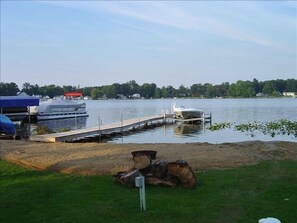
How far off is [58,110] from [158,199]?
59.1 metres

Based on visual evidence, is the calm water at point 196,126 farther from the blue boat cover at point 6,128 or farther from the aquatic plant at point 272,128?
the blue boat cover at point 6,128

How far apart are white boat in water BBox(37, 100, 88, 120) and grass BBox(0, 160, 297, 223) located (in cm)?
5295

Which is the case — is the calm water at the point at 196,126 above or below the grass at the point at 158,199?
below

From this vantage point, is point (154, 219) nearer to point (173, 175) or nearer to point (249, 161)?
point (173, 175)

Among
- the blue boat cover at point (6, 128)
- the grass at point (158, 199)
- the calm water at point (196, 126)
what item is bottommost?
the calm water at point (196, 126)

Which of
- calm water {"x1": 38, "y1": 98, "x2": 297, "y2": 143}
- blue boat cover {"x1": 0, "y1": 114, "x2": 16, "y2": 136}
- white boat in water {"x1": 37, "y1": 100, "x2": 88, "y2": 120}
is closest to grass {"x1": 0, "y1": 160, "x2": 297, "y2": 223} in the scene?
calm water {"x1": 38, "y1": 98, "x2": 297, "y2": 143}

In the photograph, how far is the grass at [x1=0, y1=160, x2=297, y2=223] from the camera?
7.96m

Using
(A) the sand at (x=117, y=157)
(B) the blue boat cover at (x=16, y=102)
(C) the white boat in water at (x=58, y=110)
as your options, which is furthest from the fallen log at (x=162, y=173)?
(C) the white boat in water at (x=58, y=110)

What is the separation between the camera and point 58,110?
66438mm

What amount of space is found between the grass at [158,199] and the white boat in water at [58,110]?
52952mm

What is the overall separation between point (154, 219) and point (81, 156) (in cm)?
912

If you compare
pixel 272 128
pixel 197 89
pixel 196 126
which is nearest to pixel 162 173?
pixel 272 128

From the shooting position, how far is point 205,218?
7.69m

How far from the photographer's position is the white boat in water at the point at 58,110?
210ft
